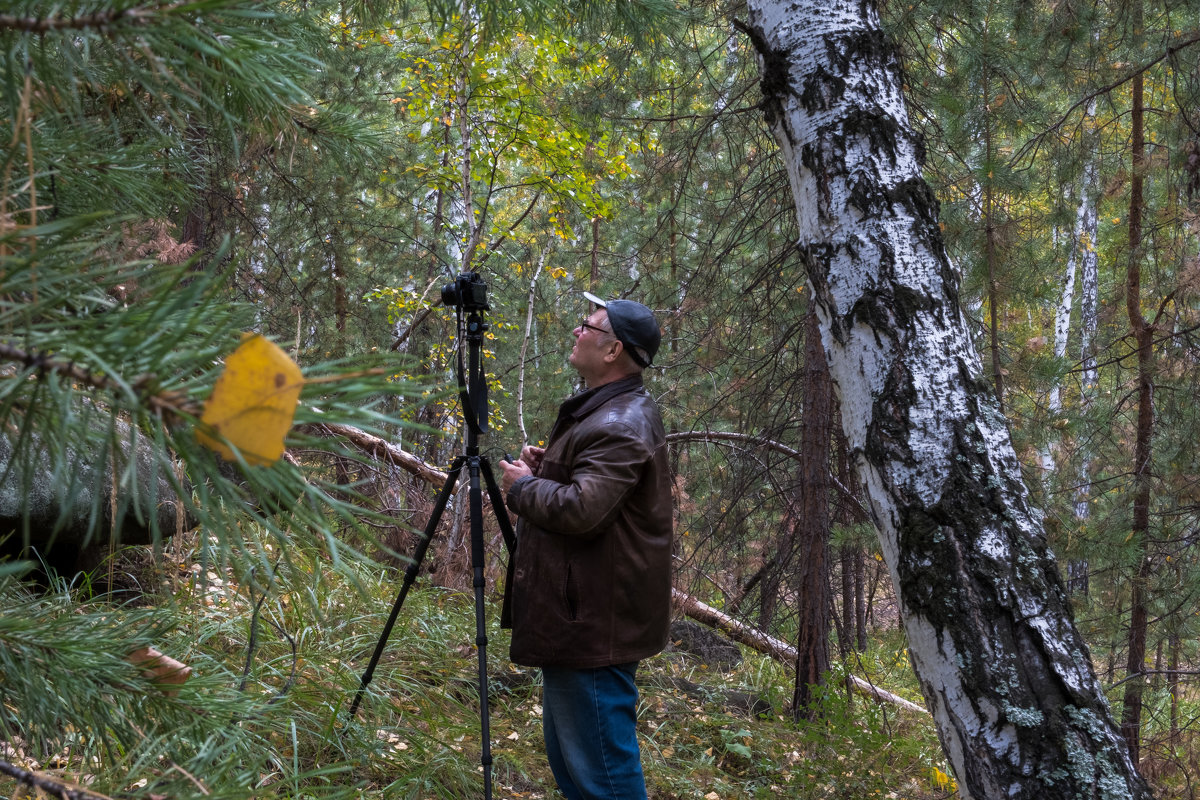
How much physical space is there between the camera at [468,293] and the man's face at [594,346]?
367 millimetres

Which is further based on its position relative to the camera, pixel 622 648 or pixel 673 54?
pixel 673 54

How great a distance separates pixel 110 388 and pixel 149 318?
6 centimetres

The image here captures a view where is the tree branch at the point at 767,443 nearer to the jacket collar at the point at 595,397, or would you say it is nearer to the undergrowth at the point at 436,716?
the undergrowth at the point at 436,716

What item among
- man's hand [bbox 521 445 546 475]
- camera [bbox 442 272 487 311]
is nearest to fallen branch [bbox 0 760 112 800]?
A: camera [bbox 442 272 487 311]

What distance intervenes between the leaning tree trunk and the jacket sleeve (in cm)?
68

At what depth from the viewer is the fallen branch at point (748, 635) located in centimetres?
533

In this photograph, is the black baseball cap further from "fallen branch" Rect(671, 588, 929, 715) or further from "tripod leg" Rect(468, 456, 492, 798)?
"fallen branch" Rect(671, 588, 929, 715)

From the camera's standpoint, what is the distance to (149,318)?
1.87 ft

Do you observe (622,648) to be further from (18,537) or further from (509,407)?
(509,407)

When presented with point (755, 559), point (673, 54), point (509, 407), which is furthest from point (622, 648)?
point (509, 407)

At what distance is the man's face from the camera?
2822 mm

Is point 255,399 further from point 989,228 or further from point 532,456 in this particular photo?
point 989,228

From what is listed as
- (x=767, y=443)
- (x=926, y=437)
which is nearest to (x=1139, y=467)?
(x=767, y=443)

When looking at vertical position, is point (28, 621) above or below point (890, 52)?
below
